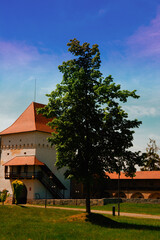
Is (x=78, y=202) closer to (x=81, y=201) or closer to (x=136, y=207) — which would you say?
(x=81, y=201)

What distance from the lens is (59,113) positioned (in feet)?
66.4

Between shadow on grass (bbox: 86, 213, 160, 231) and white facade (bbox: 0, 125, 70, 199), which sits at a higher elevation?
white facade (bbox: 0, 125, 70, 199)

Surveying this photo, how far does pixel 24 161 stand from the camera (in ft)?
124

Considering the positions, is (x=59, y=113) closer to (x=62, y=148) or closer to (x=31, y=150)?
(x=62, y=148)

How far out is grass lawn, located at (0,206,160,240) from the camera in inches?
Result: 591

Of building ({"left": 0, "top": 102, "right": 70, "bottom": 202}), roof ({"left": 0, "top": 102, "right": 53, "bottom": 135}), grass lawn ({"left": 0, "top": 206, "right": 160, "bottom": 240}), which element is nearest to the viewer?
grass lawn ({"left": 0, "top": 206, "right": 160, "bottom": 240})

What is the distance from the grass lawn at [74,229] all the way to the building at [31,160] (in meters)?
Result: 15.6

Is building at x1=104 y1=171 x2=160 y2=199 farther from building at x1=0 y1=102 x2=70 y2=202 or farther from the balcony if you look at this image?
the balcony

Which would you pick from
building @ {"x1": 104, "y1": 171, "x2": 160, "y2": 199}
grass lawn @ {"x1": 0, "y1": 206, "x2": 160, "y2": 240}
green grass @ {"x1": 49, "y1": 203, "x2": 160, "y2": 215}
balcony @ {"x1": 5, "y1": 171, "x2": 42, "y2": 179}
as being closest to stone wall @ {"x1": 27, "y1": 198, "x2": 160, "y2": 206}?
green grass @ {"x1": 49, "y1": 203, "x2": 160, "y2": 215}

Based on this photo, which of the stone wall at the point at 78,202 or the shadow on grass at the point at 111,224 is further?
the stone wall at the point at 78,202

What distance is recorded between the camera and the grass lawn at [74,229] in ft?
49.3

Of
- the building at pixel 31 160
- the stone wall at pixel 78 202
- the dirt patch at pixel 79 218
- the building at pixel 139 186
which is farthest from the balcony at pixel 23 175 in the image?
the dirt patch at pixel 79 218

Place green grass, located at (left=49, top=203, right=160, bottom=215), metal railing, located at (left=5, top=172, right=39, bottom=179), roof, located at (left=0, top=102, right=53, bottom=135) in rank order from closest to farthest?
green grass, located at (left=49, top=203, right=160, bottom=215)
metal railing, located at (left=5, top=172, right=39, bottom=179)
roof, located at (left=0, top=102, right=53, bottom=135)

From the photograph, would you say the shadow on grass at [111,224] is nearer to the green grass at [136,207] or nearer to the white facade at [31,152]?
the green grass at [136,207]
